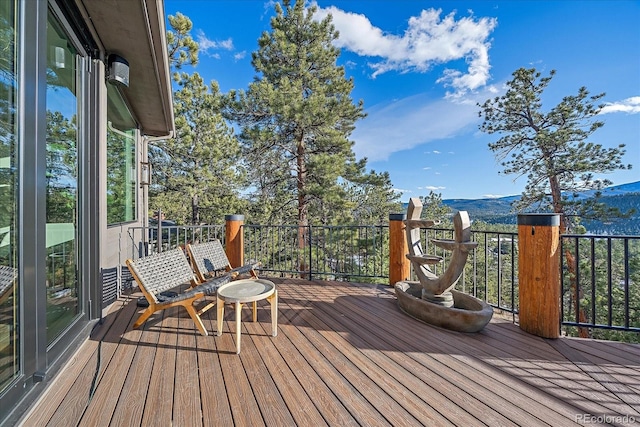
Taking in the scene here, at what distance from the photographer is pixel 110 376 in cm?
176

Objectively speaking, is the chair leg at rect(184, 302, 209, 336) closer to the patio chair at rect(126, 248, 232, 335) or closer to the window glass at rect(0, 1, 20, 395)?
the patio chair at rect(126, 248, 232, 335)

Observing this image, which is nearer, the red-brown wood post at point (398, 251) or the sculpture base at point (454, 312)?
the sculpture base at point (454, 312)

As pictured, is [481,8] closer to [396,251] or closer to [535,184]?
[535,184]

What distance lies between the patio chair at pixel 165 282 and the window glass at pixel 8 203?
91 cm

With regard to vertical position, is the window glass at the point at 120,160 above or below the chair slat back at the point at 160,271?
above

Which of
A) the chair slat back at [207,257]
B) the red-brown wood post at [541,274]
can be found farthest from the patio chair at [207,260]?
the red-brown wood post at [541,274]

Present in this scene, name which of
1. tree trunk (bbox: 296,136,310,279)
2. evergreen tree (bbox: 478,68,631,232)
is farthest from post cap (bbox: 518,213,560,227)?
evergreen tree (bbox: 478,68,631,232)

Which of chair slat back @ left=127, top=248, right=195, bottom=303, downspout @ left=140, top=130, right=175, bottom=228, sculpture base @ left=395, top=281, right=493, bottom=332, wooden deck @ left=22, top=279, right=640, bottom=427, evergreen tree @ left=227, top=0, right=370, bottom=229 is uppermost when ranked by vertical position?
evergreen tree @ left=227, top=0, right=370, bottom=229

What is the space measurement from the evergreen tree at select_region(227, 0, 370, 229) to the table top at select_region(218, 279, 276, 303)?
260 inches

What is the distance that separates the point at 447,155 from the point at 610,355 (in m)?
23.7

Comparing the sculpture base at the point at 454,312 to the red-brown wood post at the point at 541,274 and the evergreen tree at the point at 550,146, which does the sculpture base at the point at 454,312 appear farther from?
the evergreen tree at the point at 550,146

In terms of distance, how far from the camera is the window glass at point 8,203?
128 cm

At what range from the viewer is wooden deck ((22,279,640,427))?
55.1 inches

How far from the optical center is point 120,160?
3.68 metres
